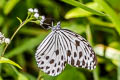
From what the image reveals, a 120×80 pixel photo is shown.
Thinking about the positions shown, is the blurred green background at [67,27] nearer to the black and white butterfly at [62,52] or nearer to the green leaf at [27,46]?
the green leaf at [27,46]

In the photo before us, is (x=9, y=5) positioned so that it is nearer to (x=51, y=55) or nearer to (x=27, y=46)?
(x=27, y=46)

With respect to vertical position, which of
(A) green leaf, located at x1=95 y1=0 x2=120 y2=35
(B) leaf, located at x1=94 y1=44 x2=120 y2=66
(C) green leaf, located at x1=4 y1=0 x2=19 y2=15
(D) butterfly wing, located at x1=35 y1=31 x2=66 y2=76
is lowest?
(D) butterfly wing, located at x1=35 y1=31 x2=66 y2=76

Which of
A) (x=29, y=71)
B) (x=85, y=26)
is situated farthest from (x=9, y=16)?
(x=85, y=26)

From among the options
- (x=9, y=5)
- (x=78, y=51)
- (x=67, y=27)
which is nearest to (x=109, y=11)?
(x=67, y=27)

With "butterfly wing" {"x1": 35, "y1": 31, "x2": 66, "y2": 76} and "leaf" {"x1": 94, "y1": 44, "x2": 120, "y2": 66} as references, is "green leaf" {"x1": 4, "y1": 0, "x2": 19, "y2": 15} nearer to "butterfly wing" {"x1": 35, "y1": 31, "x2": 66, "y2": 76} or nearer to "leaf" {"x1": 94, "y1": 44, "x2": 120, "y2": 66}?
"leaf" {"x1": 94, "y1": 44, "x2": 120, "y2": 66}

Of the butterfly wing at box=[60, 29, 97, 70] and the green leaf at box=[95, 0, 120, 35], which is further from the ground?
the green leaf at box=[95, 0, 120, 35]

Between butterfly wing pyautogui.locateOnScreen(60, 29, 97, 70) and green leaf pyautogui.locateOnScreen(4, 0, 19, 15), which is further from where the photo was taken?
green leaf pyautogui.locateOnScreen(4, 0, 19, 15)

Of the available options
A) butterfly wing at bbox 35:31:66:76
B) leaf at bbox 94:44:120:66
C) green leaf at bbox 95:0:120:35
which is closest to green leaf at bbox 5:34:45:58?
leaf at bbox 94:44:120:66

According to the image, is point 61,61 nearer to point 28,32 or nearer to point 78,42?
point 78,42
